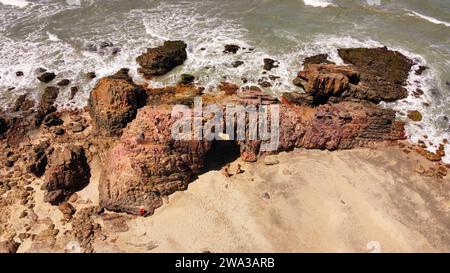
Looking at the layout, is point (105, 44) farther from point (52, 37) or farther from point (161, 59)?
point (161, 59)

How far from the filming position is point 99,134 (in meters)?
19.6

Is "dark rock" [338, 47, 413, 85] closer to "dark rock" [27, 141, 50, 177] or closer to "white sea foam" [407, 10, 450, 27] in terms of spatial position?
"white sea foam" [407, 10, 450, 27]

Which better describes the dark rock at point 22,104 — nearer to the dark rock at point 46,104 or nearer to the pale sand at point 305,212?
the dark rock at point 46,104

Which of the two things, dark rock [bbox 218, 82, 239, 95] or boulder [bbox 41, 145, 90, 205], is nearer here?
boulder [bbox 41, 145, 90, 205]

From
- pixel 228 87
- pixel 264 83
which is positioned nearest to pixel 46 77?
pixel 228 87

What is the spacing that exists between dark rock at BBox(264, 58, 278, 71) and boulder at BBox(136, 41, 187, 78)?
567 centimetres

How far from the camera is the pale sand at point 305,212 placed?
1619 cm

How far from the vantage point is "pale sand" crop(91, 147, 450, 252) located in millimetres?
16188

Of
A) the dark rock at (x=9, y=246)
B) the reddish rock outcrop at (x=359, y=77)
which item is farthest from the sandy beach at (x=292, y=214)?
the reddish rock outcrop at (x=359, y=77)

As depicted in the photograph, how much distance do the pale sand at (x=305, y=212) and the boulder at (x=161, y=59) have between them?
9.91m

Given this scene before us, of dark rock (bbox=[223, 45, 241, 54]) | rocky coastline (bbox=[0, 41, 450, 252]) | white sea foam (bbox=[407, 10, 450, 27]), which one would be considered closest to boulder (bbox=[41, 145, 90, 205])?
rocky coastline (bbox=[0, 41, 450, 252])

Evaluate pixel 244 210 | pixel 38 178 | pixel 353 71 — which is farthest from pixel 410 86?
pixel 38 178

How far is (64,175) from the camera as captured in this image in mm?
18000

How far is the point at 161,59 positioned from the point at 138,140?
32.2 feet
